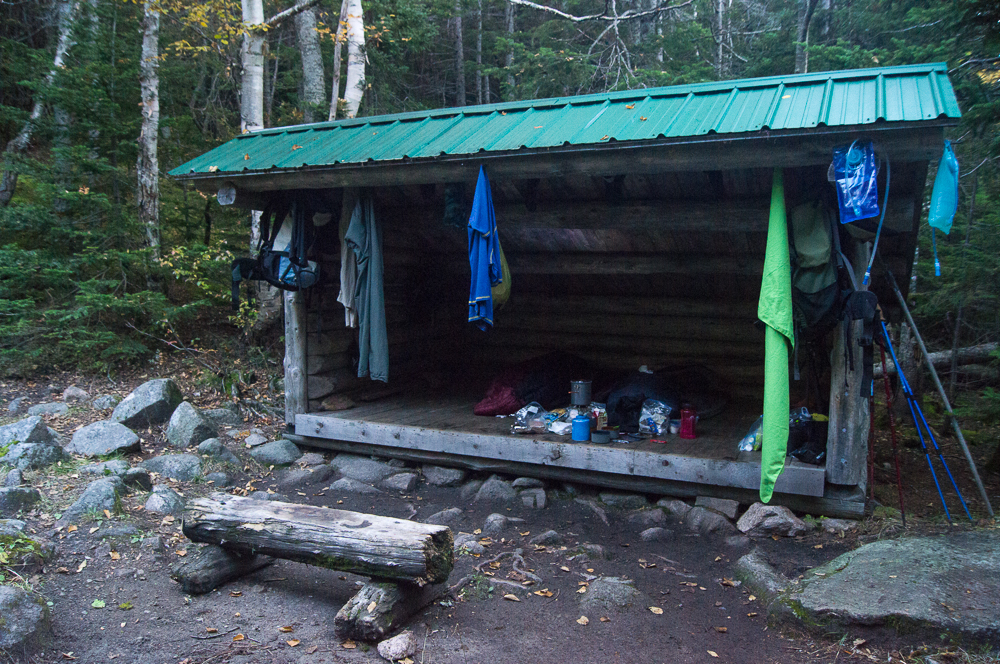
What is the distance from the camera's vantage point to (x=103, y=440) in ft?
18.4

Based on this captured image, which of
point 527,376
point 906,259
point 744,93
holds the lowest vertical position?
point 527,376

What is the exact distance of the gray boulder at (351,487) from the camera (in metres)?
5.59

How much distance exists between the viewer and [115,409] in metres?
6.46

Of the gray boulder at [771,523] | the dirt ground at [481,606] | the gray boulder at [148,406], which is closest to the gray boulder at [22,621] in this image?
the dirt ground at [481,606]

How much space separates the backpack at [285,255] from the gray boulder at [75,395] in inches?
117

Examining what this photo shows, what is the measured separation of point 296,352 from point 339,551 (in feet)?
11.0

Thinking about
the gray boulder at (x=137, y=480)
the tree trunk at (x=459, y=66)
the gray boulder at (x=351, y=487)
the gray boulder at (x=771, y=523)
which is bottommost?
the gray boulder at (x=351, y=487)

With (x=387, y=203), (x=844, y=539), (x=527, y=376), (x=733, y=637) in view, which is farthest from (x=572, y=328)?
(x=733, y=637)

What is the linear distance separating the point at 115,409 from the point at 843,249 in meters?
6.72

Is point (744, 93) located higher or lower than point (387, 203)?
higher

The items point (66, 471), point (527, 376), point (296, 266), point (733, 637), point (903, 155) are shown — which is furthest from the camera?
point (527, 376)

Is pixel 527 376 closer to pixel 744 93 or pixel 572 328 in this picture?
pixel 572 328

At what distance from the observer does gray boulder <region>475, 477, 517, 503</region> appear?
529 centimetres

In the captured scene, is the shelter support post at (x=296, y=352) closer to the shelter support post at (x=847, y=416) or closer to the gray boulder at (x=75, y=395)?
the gray boulder at (x=75, y=395)
